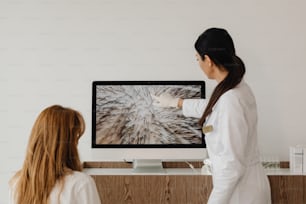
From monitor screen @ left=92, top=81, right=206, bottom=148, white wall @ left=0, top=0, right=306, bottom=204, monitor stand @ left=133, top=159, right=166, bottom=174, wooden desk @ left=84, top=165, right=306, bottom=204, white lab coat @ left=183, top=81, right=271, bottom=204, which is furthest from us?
white wall @ left=0, top=0, right=306, bottom=204

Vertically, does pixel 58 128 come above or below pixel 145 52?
below

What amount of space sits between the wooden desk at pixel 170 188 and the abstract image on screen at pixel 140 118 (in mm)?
393

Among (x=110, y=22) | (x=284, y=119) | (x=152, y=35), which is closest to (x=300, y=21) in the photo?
(x=284, y=119)

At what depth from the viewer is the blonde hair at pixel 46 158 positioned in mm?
1566

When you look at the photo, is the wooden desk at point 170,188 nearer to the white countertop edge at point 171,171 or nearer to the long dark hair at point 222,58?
the white countertop edge at point 171,171

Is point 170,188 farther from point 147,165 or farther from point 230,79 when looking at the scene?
point 230,79

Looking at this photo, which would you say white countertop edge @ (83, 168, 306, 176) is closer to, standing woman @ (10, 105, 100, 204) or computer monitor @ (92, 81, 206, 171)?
computer monitor @ (92, 81, 206, 171)

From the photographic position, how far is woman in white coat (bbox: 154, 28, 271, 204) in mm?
1852

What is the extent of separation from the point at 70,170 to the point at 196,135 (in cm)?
147

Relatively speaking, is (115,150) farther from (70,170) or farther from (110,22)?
(70,170)

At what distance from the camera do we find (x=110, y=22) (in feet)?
10.4

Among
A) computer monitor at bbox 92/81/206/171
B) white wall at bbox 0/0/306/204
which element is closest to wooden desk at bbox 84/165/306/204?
computer monitor at bbox 92/81/206/171

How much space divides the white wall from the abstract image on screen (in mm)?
164

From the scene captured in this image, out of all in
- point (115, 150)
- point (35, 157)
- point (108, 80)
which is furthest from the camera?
point (108, 80)
